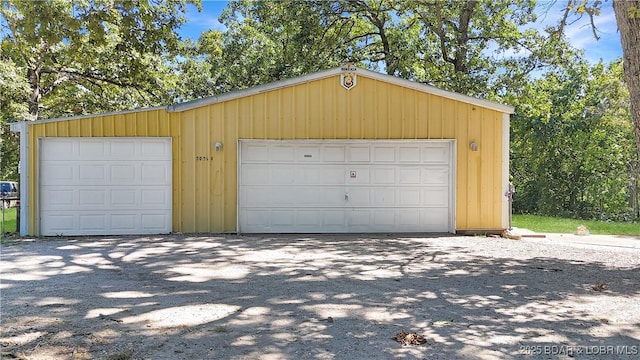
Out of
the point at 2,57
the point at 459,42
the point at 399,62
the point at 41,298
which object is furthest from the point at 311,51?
the point at 41,298

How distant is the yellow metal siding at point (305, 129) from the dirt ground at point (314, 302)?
1.92 meters

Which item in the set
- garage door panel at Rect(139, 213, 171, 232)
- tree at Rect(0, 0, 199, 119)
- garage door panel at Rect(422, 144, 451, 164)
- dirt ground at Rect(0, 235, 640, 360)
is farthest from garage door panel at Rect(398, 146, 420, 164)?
tree at Rect(0, 0, 199, 119)

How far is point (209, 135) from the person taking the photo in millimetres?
10008

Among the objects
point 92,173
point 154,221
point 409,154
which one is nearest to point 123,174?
point 92,173

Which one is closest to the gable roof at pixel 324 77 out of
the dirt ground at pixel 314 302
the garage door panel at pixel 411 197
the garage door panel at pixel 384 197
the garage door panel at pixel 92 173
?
the garage door panel at pixel 92 173

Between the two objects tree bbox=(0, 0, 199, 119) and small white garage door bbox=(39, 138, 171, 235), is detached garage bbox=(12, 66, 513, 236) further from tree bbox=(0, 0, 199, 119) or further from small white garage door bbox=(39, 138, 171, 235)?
tree bbox=(0, 0, 199, 119)

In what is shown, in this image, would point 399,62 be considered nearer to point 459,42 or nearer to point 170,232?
point 459,42

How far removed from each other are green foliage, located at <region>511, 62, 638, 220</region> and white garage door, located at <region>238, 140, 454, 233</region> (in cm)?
1148

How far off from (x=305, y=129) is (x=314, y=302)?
5.87 m

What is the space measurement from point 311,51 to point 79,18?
8.87 meters

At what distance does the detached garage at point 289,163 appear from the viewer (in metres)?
9.74

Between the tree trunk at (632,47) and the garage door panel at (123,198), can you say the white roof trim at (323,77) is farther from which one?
the tree trunk at (632,47)

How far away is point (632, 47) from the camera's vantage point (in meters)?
4.93

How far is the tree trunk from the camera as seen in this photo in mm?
4879
